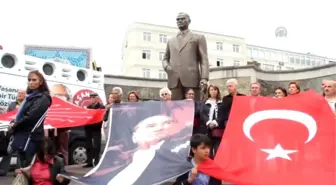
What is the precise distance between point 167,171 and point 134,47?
2378 inches

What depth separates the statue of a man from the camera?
7.82 meters

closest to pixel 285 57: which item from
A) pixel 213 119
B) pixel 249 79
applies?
pixel 249 79

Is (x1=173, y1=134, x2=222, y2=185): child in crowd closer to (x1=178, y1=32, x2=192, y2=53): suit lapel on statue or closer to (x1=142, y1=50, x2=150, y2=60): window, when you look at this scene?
(x1=178, y1=32, x2=192, y2=53): suit lapel on statue

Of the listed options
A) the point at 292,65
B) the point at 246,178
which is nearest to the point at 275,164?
the point at 246,178

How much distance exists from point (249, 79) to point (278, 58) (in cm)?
6258

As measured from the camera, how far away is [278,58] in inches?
3322

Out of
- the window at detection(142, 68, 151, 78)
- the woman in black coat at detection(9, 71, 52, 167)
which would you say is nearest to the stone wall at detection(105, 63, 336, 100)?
the woman in black coat at detection(9, 71, 52, 167)

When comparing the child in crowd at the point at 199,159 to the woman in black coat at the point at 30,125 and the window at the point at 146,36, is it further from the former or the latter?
the window at the point at 146,36

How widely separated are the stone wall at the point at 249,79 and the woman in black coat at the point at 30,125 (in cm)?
1727

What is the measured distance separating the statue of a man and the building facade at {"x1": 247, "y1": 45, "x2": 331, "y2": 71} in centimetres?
7130

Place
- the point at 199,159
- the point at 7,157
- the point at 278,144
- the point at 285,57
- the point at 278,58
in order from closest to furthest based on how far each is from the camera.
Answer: the point at 199,159 → the point at 278,144 → the point at 7,157 → the point at 278,58 → the point at 285,57

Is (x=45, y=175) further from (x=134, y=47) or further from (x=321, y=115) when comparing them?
(x=134, y=47)

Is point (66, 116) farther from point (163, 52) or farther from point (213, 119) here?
point (163, 52)

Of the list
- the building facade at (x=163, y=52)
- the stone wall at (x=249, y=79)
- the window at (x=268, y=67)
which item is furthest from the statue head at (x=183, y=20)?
the window at (x=268, y=67)
